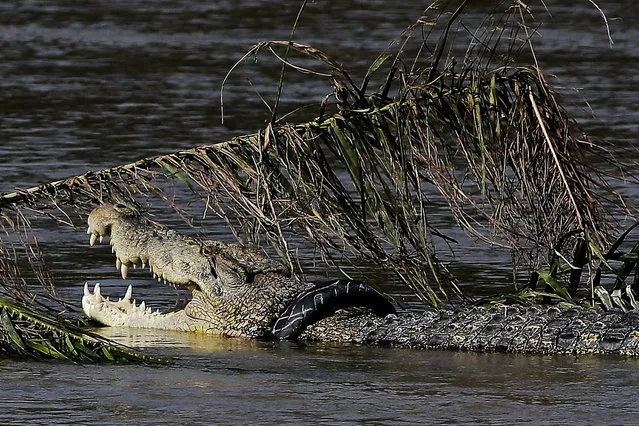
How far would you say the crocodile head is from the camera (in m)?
8.80

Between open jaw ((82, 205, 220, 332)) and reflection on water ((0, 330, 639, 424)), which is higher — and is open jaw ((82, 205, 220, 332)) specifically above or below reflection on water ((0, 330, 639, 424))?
above

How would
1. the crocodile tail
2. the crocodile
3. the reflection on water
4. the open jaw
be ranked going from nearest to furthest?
the reflection on water, the crocodile, the open jaw, the crocodile tail

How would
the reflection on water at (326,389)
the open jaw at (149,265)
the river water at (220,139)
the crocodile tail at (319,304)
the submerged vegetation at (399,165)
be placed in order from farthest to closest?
the crocodile tail at (319,304), the open jaw at (149,265), the submerged vegetation at (399,165), the river water at (220,139), the reflection on water at (326,389)

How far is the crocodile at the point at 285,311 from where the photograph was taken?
8.34 meters

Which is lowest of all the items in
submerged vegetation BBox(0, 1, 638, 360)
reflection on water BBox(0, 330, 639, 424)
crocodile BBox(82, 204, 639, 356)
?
reflection on water BBox(0, 330, 639, 424)

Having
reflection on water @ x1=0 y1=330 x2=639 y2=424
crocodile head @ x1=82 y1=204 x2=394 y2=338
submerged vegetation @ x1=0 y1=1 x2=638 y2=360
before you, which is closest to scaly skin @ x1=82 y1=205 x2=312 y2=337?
crocodile head @ x1=82 y1=204 x2=394 y2=338

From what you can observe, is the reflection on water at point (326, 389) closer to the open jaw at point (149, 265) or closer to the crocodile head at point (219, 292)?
the crocodile head at point (219, 292)

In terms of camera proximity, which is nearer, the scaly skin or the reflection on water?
the reflection on water

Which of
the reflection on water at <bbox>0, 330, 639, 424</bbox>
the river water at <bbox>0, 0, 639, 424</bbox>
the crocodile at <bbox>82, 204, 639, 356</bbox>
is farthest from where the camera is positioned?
the crocodile at <bbox>82, 204, 639, 356</bbox>

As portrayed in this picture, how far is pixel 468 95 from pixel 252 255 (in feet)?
5.57

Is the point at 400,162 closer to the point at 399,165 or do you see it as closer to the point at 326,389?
the point at 399,165

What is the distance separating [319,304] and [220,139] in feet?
22.0

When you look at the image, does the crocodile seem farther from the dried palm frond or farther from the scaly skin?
the dried palm frond

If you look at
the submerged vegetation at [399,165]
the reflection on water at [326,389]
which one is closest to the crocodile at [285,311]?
the reflection on water at [326,389]
